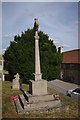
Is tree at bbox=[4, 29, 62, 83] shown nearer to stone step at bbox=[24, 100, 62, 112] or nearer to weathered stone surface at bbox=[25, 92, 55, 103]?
weathered stone surface at bbox=[25, 92, 55, 103]

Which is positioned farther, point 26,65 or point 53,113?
point 26,65

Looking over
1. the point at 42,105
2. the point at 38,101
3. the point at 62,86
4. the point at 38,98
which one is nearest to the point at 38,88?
the point at 38,98

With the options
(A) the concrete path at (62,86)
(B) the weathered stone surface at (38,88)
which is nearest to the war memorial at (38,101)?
(B) the weathered stone surface at (38,88)

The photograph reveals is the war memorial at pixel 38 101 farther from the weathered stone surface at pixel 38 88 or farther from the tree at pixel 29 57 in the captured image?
the tree at pixel 29 57

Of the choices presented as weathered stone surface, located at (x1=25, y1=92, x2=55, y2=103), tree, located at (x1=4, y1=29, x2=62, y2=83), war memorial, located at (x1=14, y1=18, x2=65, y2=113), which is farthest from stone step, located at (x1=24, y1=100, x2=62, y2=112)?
tree, located at (x1=4, y1=29, x2=62, y2=83)

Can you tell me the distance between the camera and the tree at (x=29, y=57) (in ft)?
89.4

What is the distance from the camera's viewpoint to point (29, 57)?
27.4 m

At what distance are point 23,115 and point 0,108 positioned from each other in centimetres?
230

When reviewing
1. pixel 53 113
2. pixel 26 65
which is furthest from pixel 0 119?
pixel 26 65

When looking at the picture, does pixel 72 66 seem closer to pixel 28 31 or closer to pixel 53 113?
pixel 28 31

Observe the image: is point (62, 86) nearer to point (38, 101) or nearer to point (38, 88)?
point (38, 88)

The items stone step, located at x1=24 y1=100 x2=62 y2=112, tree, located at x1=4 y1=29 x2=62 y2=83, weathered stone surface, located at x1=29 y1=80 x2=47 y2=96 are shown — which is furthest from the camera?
tree, located at x1=4 y1=29 x2=62 y2=83

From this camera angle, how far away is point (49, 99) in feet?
46.8

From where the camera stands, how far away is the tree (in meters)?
27.2
